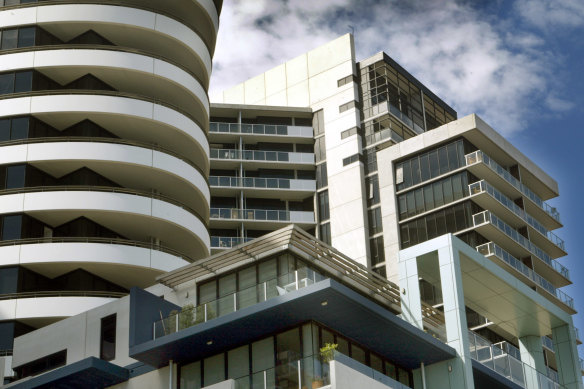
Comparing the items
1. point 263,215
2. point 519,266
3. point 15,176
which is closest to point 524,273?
point 519,266

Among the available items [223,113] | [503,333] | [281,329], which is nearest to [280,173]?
[223,113]

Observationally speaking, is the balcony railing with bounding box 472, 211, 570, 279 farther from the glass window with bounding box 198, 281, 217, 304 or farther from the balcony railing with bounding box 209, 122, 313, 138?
the glass window with bounding box 198, 281, 217, 304

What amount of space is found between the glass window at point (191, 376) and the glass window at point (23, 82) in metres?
34.3

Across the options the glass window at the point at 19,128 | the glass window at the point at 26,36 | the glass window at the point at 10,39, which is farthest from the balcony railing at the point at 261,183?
the glass window at the point at 19,128

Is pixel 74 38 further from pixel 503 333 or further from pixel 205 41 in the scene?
pixel 503 333

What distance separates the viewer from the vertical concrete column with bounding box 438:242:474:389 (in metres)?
40.0

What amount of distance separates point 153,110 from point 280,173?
34.2 metres

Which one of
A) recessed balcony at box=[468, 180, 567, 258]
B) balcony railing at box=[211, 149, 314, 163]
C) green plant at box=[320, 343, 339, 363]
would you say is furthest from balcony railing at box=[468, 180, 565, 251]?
green plant at box=[320, 343, 339, 363]

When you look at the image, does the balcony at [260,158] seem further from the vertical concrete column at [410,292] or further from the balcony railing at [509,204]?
the vertical concrete column at [410,292]

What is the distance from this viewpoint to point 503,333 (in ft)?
256

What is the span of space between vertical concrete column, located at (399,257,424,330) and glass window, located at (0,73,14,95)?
36.4 m

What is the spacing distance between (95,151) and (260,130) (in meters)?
38.2

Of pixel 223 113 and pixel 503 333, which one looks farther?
pixel 223 113

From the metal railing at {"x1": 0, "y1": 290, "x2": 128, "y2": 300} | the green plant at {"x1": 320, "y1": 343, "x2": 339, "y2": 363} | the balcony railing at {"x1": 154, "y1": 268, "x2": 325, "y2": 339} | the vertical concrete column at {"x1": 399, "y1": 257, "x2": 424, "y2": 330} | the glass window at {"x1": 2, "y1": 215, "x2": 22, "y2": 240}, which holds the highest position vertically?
the glass window at {"x1": 2, "y1": 215, "x2": 22, "y2": 240}
